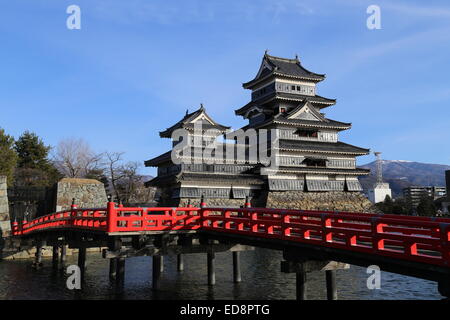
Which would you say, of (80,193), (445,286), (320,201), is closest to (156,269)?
(445,286)

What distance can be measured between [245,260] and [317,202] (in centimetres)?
2155

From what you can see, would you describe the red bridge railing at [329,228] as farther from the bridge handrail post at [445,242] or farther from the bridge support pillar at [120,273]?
the bridge support pillar at [120,273]

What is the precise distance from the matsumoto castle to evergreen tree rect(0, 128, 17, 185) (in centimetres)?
1652

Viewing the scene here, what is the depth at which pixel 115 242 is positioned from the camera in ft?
53.2

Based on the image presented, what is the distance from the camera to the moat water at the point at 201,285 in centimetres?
1747

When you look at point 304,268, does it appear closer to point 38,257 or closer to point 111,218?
point 111,218

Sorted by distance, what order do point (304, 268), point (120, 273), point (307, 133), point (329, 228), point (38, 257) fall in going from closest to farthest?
point (329, 228) < point (304, 268) < point (120, 273) < point (38, 257) < point (307, 133)

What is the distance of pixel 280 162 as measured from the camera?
4578 centimetres

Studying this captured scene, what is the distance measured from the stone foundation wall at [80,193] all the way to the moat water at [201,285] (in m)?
13.7

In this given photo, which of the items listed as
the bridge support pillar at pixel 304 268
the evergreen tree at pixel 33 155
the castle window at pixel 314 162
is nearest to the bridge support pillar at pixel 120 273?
the bridge support pillar at pixel 304 268

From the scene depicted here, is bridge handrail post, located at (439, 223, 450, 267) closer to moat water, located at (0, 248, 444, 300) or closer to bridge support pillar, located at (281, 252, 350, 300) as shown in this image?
bridge support pillar, located at (281, 252, 350, 300)

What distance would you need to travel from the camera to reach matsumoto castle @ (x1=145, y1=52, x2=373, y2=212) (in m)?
43.6

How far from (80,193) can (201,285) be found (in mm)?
25686
